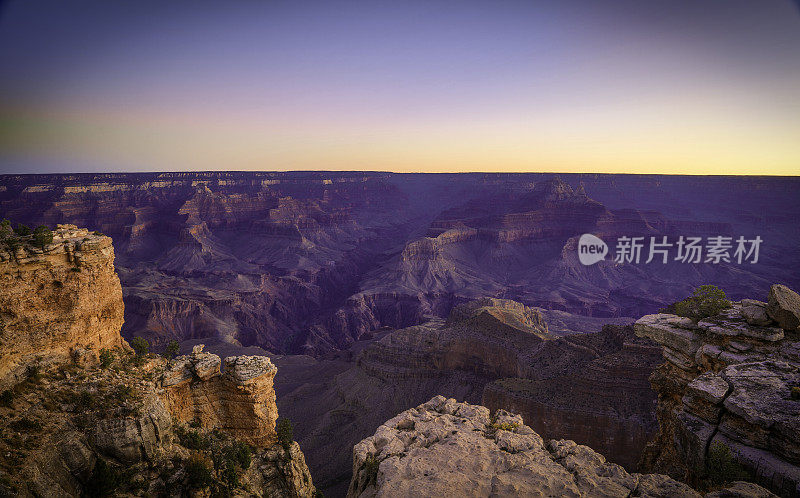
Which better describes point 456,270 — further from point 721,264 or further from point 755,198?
point 755,198

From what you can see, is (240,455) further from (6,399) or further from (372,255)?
(372,255)

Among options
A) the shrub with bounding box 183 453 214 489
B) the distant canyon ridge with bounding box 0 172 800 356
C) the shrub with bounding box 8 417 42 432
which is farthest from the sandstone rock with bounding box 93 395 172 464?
the distant canyon ridge with bounding box 0 172 800 356

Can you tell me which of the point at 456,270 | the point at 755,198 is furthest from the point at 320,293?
the point at 755,198

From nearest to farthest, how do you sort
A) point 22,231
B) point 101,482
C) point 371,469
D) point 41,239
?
point 371,469, point 101,482, point 41,239, point 22,231

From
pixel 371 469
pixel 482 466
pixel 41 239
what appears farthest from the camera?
pixel 41 239

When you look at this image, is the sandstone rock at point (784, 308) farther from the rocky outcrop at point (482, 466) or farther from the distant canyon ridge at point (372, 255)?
the distant canyon ridge at point (372, 255)

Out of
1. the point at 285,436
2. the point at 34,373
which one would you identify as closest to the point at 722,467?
the point at 285,436
